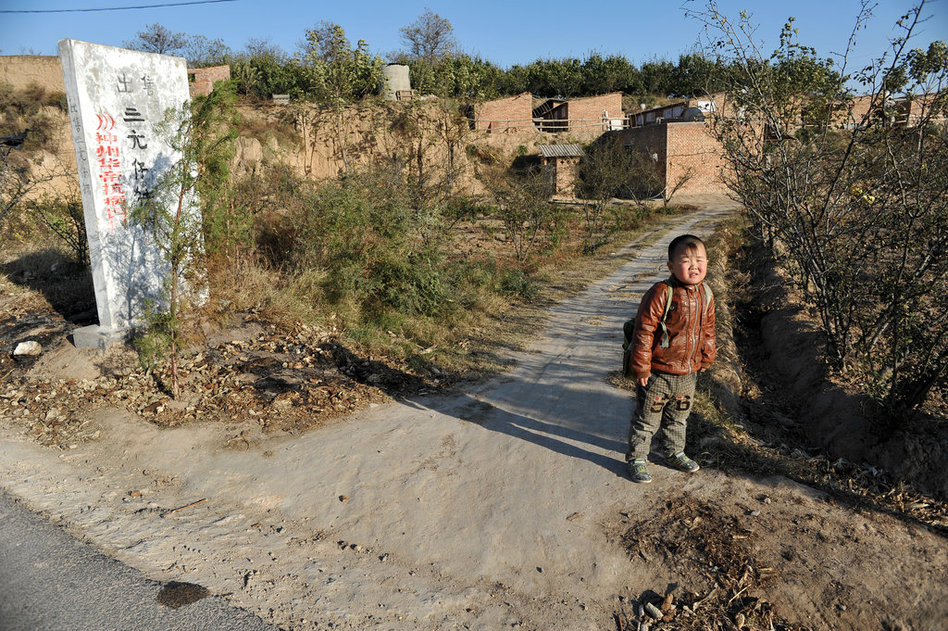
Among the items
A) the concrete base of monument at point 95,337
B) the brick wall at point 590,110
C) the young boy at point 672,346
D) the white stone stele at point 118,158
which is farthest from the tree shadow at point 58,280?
the brick wall at point 590,110

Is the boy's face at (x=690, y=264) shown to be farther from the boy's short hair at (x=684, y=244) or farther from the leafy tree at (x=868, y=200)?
the leafy tree at (x=868, y=200)

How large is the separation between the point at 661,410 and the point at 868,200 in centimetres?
213

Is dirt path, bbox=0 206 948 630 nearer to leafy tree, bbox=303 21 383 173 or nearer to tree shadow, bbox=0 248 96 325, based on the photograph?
tree shadow, bbox=0 248 96 325

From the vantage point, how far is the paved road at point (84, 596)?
259 cm

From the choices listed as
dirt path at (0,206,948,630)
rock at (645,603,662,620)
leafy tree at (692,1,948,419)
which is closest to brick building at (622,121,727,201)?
leafy tree at (692,1,948,419)

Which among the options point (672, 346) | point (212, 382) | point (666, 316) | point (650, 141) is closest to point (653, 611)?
point (672, 346)

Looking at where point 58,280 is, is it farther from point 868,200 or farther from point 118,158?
point 868,200

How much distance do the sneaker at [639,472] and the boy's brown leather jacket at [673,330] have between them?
568 millimetres

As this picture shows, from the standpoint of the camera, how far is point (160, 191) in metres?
5.94

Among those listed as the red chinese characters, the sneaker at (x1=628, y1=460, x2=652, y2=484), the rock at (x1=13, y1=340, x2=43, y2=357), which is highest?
the red chinese characters

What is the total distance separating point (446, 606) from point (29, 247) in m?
10.9

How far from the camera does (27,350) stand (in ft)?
19.3

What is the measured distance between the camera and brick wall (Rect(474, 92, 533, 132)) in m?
30.5

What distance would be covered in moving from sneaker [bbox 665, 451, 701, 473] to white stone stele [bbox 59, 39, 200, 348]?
4.73 metres
